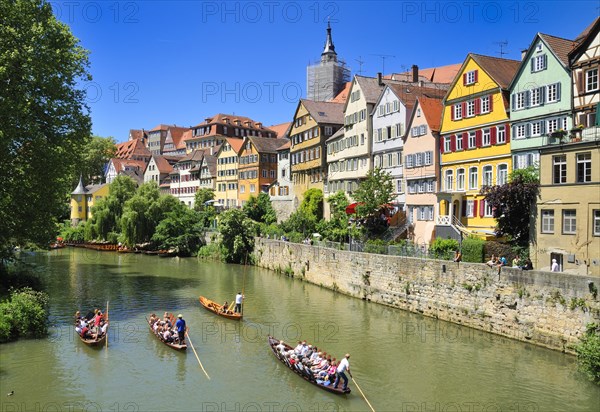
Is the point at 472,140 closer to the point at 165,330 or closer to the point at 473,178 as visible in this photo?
the point at 473,178

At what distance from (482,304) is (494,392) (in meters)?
6.66

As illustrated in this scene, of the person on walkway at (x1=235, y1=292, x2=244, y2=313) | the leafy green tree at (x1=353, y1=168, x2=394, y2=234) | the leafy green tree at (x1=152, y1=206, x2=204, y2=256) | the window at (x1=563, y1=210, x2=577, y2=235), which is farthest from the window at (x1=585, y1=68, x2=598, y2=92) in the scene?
the leafy green tree at (x1=152, y1=206, x2=204, y2=256)

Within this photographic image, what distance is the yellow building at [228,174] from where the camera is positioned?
7256 centimetres

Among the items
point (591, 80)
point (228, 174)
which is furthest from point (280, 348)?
point (228, 174)

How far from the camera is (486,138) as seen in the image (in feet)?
107

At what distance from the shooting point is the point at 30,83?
25.9 m

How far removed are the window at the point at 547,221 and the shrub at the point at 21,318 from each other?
72.8 ft

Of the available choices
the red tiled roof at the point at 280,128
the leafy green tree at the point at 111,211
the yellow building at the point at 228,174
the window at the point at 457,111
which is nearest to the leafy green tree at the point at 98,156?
the red tiled roof at the point at 280,128

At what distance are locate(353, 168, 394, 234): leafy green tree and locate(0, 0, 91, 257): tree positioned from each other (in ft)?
58.4

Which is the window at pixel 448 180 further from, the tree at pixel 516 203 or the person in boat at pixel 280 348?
the person in boat at pixel 280 348

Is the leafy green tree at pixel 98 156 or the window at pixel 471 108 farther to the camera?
the leafy green tree at pixel 98 156

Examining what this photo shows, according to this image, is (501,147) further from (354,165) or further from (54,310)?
(54,310)

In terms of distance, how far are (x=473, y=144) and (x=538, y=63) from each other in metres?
6.24

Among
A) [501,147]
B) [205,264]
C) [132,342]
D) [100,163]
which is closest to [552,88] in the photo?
[501,147]
